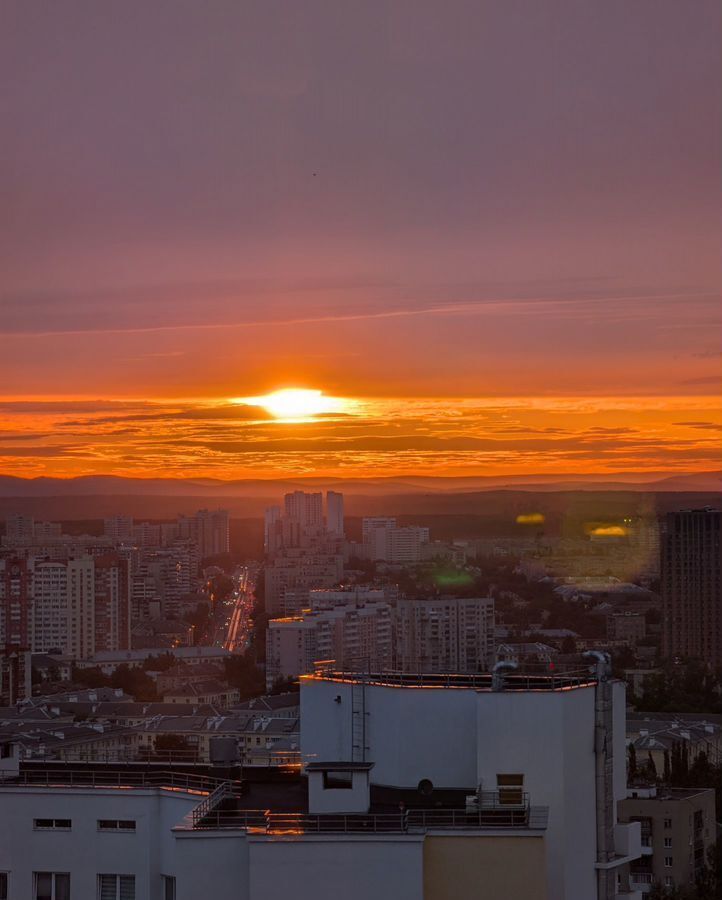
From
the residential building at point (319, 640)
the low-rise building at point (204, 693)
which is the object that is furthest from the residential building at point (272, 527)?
the low-rise building at point (204, 693)

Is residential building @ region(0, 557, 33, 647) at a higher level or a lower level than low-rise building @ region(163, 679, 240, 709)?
higher

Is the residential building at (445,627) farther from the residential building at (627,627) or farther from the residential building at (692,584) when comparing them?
the residential building at (692,584)

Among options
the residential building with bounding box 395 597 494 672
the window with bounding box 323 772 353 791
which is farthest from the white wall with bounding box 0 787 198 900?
the residential building with bounding box 395 597 494 672

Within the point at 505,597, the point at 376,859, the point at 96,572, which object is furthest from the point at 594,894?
the point at 96,572

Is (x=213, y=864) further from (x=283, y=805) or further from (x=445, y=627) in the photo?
(x=445, y=627)

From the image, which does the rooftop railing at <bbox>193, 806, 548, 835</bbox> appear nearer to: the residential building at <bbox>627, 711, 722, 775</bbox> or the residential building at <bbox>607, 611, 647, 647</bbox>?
the residential building at <bbox>627, 711, 722, 775</bbox>

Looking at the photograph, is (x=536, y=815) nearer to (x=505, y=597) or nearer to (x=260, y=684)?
(x=260, y=684)

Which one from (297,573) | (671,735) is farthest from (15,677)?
(671,735)
